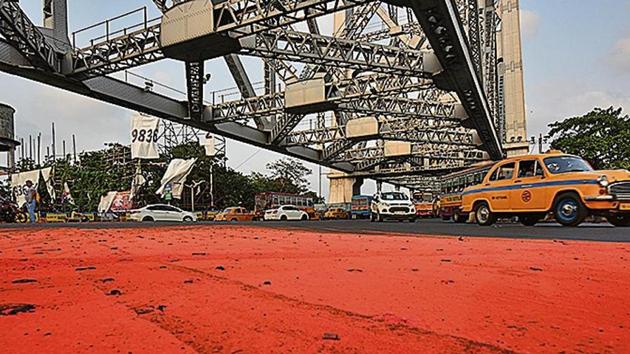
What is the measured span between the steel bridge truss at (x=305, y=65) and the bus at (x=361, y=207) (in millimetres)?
7592

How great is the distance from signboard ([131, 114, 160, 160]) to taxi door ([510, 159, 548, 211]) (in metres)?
31.6

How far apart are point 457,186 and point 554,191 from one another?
1429 cm

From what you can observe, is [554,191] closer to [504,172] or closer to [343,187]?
[504,172]

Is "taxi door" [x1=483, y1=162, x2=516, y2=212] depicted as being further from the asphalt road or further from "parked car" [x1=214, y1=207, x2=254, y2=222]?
"parked car" [x1=214, y1=207, x2=254, y2=222]

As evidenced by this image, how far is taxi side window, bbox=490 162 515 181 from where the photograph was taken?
13688 mm

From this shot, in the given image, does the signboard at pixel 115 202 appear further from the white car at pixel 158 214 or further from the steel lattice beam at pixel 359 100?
the steel lattice beam at pixel 359 100

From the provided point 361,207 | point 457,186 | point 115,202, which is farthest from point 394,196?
point 115,202

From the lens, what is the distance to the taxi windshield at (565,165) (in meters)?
12.2

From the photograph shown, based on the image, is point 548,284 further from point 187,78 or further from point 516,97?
point 516,97

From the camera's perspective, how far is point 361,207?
43656 mm

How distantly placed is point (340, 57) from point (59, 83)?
44.2 feet

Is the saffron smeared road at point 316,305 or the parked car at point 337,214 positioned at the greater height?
the saffron smeared road at point 316,305

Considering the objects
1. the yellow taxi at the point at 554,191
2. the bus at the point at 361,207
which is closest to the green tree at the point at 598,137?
the bus at the point at 361,207

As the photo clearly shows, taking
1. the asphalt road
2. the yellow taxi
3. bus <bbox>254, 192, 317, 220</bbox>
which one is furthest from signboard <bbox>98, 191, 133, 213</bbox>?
the yellow taxi
